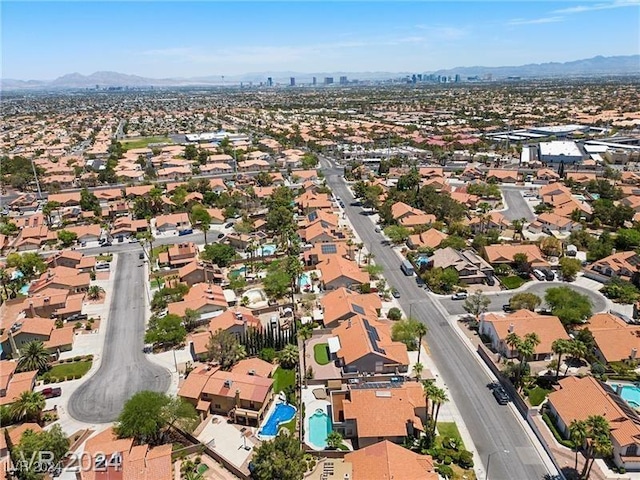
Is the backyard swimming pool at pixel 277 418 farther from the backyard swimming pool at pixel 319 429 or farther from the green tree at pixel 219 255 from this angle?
the green tree at pixel 219 255

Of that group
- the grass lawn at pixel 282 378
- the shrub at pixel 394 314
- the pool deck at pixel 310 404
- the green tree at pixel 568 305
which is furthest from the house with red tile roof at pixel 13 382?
the green tree at pixel 568 305

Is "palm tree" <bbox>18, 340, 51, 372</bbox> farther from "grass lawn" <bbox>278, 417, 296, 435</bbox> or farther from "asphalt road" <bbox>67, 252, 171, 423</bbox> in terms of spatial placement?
"grass lawn" <bbox>278, 417, 296, 435</bbox>

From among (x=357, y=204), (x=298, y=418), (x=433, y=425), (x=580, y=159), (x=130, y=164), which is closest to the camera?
(x=433, y=425)

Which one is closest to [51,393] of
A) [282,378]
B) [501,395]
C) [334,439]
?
[282,378]

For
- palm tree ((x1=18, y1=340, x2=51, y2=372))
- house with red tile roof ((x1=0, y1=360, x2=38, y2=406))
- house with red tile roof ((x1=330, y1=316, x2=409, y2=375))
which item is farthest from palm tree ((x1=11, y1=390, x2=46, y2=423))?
house with red tile roof ((x1=330, y1=316, x2=409, y2=375))

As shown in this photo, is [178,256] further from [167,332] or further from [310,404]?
[310,404]

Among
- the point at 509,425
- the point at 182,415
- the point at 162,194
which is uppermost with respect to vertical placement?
the point at 162,194

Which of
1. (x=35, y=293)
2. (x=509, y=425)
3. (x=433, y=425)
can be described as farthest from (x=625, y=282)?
(x=35, y=293)

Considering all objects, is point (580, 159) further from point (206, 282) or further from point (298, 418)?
point (298, 418)
